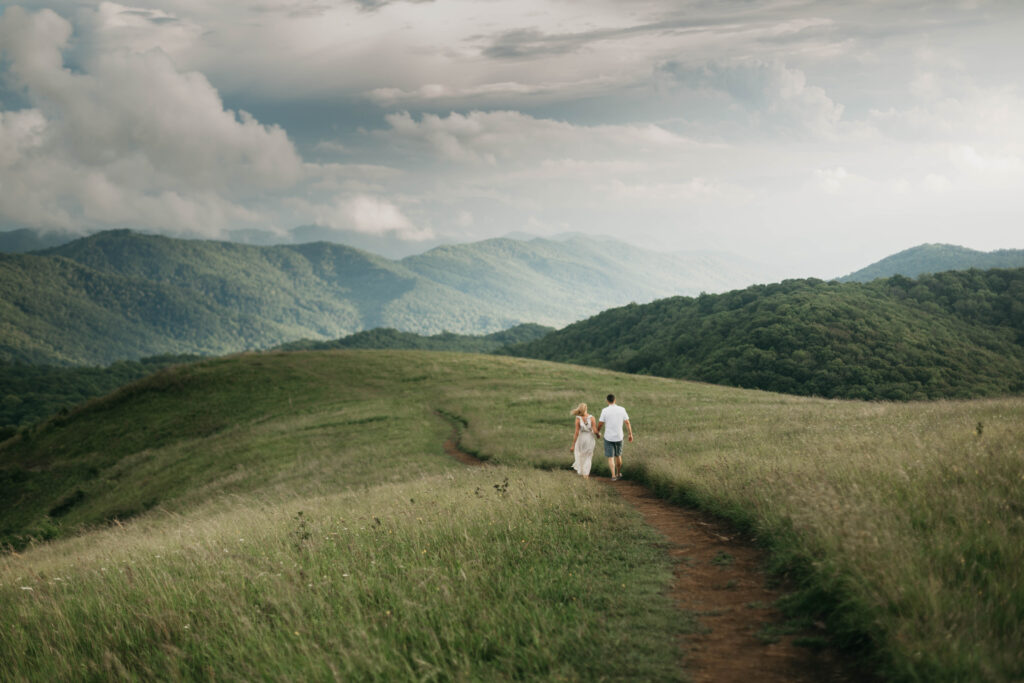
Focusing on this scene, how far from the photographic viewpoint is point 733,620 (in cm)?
633

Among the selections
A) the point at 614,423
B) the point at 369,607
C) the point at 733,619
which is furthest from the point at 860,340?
the point at 369,607

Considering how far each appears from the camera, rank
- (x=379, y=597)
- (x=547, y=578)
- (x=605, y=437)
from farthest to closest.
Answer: (x=605, y=437)
(x=547, y=578)
(x=379, y=597)

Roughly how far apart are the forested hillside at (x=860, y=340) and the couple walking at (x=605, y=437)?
105855 mm

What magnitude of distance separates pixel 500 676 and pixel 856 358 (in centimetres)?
13709

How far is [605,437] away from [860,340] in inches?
5225

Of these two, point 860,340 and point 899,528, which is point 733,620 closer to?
point 899,528

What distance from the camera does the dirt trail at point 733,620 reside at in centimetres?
520

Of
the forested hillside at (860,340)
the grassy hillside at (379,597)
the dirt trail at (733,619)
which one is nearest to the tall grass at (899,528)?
the dirt trail at (733,619)

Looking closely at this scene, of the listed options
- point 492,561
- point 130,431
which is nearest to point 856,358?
point 130,431

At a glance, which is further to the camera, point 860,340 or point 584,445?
point 860,340

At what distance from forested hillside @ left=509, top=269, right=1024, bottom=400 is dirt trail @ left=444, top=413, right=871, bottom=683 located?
11307 cm

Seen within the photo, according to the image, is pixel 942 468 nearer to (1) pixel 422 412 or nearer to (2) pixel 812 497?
(2) pixel 812 497

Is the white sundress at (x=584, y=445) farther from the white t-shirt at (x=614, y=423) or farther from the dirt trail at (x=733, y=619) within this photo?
the dirt trail at (x=733, y=619)

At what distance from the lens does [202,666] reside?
5660 millimetres
